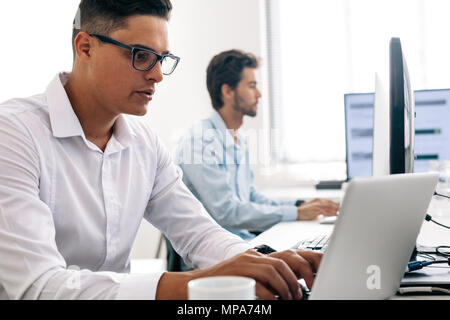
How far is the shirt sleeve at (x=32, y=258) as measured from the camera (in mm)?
794

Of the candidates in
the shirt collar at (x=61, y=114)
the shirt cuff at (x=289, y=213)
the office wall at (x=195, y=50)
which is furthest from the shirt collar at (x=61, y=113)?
the office wall at (x=195, y=50)

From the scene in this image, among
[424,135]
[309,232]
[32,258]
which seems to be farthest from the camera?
[424,135]

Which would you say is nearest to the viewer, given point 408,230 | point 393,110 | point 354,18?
point 408,230

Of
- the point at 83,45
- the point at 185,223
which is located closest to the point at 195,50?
the point at 83,45

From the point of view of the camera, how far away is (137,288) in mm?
792

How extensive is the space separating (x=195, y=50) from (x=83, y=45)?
239 centimetres

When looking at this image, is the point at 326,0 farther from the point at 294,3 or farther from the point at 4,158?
the point at 4,158

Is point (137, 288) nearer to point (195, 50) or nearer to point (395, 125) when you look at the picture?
point (395, 125)

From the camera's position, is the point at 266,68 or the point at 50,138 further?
the point at 266,68

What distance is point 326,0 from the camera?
142 inches

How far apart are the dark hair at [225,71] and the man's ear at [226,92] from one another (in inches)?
0.5
